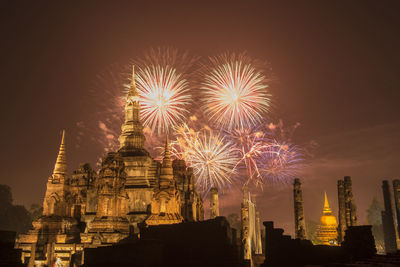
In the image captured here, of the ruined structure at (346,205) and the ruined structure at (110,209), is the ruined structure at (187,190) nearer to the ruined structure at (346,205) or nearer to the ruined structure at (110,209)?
the ruined structure at (110,209)

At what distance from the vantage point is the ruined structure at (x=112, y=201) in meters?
28.6

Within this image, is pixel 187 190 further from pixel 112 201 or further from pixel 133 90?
pixel 133 90

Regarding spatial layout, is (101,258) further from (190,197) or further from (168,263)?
(190,197)

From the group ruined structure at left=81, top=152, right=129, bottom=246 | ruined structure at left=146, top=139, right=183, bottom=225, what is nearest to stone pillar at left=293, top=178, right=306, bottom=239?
ruined structure at left=146, top=139, right=183, bottom=225

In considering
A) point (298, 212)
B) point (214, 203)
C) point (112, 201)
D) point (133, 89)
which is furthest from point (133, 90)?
point (298, 212)

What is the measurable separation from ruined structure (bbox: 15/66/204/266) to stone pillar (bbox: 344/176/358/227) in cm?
1519

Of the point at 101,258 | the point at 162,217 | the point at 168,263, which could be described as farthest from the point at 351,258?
the point at 162,217

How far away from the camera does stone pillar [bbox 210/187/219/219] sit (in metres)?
42.5

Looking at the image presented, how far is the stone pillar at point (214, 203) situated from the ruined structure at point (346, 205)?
43.8 ft

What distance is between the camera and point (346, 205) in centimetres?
3697

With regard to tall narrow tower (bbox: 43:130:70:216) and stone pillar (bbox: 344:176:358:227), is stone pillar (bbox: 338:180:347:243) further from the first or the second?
tall narrow tower (bbox: 43:130:70:216)

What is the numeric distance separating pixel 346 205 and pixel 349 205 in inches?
19.3

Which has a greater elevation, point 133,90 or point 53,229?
point 133,90

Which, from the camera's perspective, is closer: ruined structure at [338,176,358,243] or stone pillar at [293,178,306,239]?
ruined structure at [338,176,358,243]
